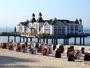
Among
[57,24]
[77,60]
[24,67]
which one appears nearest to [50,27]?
[57,24]

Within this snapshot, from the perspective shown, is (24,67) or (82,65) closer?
(24,67)

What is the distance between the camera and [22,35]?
86125mm

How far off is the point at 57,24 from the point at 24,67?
187 ft

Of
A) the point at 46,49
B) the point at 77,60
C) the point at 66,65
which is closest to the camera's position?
the point at 66,65

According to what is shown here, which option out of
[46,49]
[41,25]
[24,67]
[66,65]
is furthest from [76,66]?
[41,25]

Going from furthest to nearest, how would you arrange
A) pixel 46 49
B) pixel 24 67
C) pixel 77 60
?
pixel 46 49
pixel 77 60
pixel 24 67

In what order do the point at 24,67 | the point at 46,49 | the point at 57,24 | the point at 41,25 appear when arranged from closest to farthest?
1. the point at 24,67
2. the point at 46,49
3. the point at 57,24
4. the point at 41,25

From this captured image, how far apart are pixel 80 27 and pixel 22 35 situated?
43.6 ft

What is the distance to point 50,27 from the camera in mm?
81000

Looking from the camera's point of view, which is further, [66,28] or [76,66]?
[66,28]

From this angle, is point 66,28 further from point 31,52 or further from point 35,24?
point 31,52

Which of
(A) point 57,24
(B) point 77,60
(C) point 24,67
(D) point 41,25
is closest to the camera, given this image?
(C) point 24,67

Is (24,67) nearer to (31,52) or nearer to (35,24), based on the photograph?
(31,52)

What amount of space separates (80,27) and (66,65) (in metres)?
59.3
